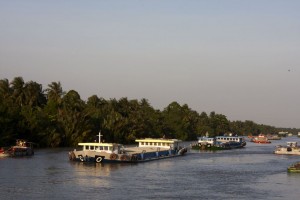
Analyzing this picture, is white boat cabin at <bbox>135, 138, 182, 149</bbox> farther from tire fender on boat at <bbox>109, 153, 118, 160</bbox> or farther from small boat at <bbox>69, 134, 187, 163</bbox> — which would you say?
tire fender on boat at <bbox>109, 153, 118, 160</bbox>

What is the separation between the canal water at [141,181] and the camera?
132ft

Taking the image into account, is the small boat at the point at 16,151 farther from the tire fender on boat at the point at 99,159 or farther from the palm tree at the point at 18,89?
the palm tree at the point at 18,89

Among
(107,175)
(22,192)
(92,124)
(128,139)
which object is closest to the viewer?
(22,192)

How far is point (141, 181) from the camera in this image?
48312 millimetres

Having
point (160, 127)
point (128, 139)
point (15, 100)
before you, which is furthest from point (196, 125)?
point (15, 100)

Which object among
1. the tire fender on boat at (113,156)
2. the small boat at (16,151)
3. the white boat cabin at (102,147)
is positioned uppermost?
the white boat cabin at (102,147)

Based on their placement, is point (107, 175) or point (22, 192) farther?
point (107, 175)

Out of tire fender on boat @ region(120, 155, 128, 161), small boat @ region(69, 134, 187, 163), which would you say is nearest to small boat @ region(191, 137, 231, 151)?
small boat @ region(69, 134, 187, 163)

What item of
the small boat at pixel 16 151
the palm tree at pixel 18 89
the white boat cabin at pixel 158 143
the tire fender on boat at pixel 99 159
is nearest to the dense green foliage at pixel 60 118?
the palm tree at pixel 18 89

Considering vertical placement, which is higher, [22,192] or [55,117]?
[55,117]

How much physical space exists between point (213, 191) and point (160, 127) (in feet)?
356

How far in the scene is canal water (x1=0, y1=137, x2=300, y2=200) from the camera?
4038 centimetres

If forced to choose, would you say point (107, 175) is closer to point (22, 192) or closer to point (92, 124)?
point (22, 192)

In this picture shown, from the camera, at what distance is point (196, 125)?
186375mm
